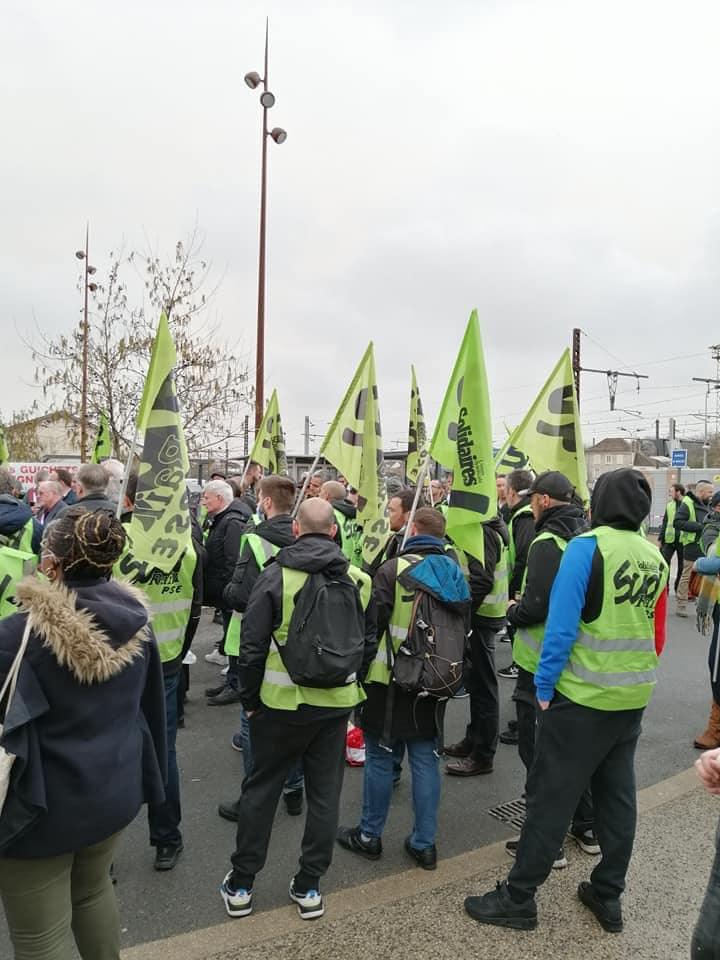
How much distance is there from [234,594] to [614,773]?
98.7 inches

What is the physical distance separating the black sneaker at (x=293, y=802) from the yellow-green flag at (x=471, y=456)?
196cm

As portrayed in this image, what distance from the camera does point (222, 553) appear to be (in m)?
5.76

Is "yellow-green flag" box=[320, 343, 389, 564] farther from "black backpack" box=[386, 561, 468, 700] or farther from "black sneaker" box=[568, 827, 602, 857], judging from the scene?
"black sneaker" box=[568, 827, 602, 857]

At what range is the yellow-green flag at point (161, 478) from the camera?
12.5 ft

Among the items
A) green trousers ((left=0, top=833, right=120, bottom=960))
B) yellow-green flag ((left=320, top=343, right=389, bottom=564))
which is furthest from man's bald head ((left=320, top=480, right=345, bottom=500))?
green trousers ((left=0, top=833, right=120, bottom=960))

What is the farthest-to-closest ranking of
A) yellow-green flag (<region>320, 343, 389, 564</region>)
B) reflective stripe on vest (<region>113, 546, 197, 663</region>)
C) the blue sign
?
the blue sign → yellow-green flag (<region>320, 343, 389, 564</region>) → reflective stripe on vest (<region>113, 546, 197, 663</region>)

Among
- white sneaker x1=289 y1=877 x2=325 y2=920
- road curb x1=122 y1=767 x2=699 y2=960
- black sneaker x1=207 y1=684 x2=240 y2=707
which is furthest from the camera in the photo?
black sneaker x1=207 y1=684 x2=240 y2=707

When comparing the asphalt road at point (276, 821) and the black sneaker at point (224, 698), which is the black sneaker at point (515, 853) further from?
the black sneaker at point (224, 698)

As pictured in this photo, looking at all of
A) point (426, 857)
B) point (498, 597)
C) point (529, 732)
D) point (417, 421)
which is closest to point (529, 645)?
point (529, 732)

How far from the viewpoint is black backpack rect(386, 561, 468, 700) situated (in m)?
3.60

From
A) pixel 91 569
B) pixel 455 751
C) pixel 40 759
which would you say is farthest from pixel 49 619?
pixel 455 751

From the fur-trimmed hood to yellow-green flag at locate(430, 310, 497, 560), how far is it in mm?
2456

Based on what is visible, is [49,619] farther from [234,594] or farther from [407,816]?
[407,816]

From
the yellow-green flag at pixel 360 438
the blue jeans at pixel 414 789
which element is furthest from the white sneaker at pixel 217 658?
the blue jeans at pixel 414 789
